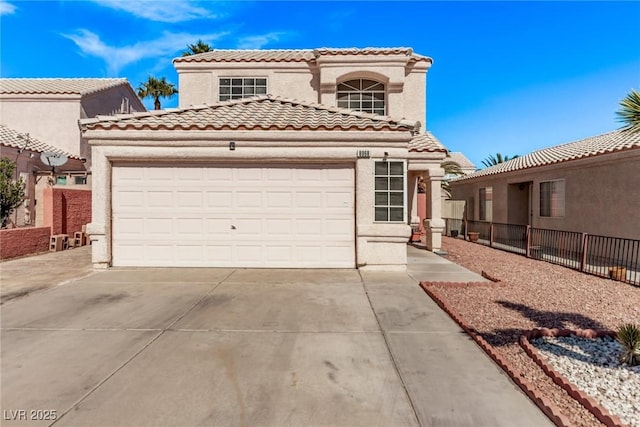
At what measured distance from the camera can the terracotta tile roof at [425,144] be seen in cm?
1241

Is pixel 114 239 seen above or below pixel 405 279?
above

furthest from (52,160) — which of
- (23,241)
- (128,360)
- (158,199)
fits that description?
(128,360)

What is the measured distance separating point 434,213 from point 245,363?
10.3 m

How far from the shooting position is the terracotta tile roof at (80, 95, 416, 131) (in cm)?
854

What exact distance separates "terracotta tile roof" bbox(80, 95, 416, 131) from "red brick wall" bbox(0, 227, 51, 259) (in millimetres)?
4946

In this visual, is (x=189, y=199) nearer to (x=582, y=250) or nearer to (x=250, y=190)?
(x=250, y=190)

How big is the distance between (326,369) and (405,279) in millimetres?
4582

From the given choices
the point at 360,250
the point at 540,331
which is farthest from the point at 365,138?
the point at 540,331

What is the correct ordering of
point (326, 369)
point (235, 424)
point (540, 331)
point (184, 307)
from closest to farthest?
point (235, 424) < point (326, 369) < point (540, 331) < point (184, 307)

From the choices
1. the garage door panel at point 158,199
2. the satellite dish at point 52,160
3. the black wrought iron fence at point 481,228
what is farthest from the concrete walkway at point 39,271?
the black wrought iron fence at point 481,228

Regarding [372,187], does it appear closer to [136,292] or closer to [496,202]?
[136,292]

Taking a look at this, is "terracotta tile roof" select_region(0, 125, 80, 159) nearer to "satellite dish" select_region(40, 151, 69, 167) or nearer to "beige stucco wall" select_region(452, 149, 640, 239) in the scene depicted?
"satellite dish" select_region(40, 151, 69, 167)

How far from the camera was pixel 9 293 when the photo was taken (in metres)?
6.64

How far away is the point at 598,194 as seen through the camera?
11.5 metres
